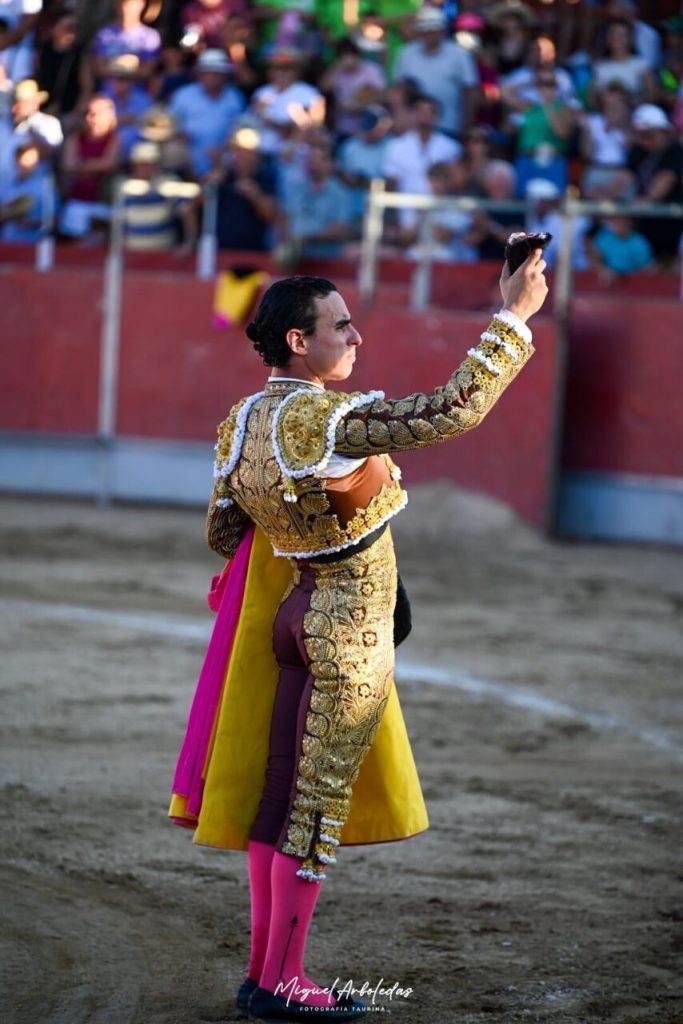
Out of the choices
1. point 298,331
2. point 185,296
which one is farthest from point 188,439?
point 298,331

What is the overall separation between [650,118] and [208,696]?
815cm

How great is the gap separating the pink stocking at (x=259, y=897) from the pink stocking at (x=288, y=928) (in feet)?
0.11

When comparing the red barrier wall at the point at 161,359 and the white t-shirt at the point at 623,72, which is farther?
the white t-shirt at the point at 623,72

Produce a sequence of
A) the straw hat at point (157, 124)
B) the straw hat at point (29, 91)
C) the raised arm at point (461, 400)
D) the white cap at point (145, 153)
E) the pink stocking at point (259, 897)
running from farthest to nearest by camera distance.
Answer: the straw hat at point (157, 124) < the white cap at point (145, 153) < the straw hat at point (29, 91) < the pink stocking at point (259, 897) < the raised arm at point (461, 400)

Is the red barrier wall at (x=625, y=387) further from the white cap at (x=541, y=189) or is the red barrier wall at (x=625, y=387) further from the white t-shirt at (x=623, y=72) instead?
the white t-shirt at (x=623, y=72)

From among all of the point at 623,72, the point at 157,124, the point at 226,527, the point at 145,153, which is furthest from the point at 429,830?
the point at 157,124

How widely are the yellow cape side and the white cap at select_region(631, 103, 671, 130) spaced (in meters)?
7.94

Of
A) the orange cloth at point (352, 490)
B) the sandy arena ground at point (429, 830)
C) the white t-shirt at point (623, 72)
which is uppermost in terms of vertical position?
the white t-shirt at point (623, 72)

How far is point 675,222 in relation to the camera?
10.5 metres

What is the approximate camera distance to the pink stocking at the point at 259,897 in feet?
10.8

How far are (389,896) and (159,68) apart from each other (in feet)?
30.5

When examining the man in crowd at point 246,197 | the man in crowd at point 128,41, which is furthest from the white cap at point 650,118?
the man in crowd at point 128,41

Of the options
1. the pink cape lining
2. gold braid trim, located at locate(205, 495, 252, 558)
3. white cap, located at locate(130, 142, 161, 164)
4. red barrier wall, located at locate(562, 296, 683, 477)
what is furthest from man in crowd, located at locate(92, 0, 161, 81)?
the pink cape lining

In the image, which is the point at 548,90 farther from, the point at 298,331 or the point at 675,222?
the point at 298,331
